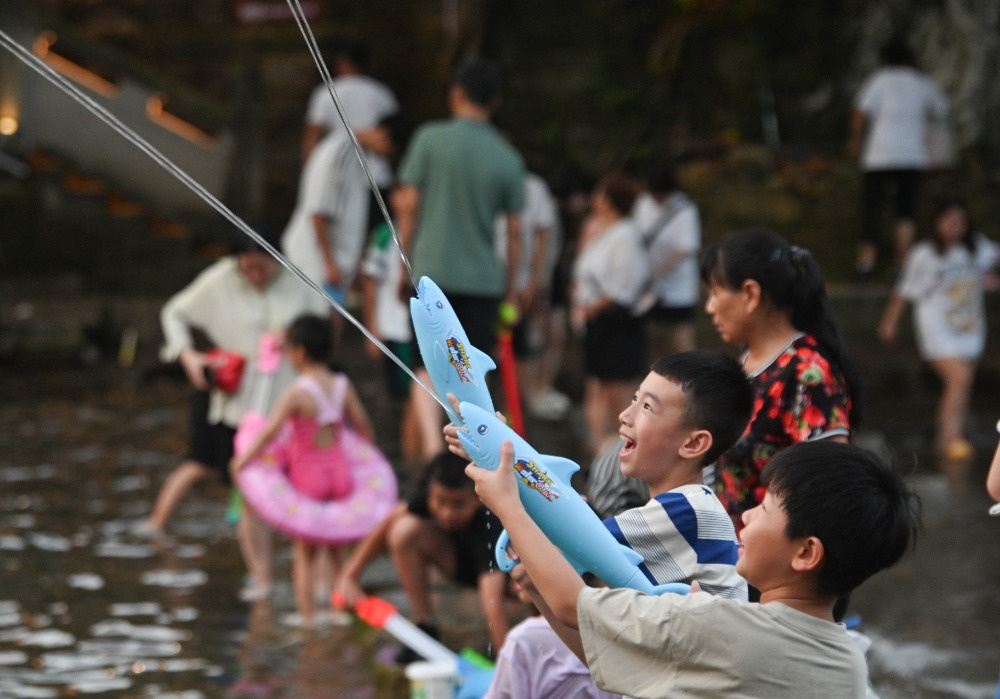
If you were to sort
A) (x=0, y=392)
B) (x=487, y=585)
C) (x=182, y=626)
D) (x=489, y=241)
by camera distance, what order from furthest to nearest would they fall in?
(x=0, y=392) → (x=489, y=241) → (x=182, y=626) → (x=487, y=585)

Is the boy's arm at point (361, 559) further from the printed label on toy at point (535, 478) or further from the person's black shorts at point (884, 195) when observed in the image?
the person's black shorts at point (884, 195)

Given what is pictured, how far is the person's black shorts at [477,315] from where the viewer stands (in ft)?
23.5

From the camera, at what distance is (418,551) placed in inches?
209

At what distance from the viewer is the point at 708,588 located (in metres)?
3.08

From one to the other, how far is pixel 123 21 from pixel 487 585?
503 inches

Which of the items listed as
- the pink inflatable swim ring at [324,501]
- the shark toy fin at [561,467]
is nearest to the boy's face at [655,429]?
the shark toy fin at [561,467]

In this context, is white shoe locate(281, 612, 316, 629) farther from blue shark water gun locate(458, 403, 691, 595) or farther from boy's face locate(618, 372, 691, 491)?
blue shark water gun locate(458, 403, 691, 595)

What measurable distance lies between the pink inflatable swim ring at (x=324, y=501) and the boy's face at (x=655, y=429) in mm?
3025

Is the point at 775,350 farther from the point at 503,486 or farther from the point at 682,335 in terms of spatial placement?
the point at 682,335

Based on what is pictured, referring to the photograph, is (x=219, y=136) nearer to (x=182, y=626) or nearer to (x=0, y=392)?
(x=0, y=392)

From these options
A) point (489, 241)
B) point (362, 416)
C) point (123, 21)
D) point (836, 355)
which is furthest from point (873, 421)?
Answer: point (123, 21)

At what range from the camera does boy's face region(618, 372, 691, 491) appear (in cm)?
308

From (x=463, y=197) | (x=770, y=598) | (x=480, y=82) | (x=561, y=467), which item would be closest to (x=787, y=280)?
(x=561, y=467)

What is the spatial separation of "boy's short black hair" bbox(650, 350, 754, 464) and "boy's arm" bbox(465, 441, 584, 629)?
1.89 ft
